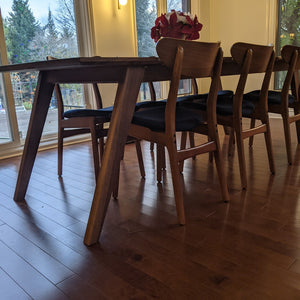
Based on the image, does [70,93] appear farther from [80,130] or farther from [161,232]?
[161,232]

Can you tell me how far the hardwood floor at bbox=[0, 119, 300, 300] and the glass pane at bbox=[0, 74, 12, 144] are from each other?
1049mm

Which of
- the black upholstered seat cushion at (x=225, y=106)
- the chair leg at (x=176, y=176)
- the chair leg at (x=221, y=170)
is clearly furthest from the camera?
the black upholstered seat cushion at (x=225, y=106)

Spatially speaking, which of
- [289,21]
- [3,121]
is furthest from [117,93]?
[289,21]

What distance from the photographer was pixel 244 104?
2195 millimetres

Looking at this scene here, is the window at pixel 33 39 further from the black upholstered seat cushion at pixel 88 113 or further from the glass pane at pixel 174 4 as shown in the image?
the glass pane at pixel 174 4

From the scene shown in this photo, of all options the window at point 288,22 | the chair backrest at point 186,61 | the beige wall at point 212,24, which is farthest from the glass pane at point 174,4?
the chair backrest at point 186,61

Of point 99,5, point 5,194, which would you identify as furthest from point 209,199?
point 99,5

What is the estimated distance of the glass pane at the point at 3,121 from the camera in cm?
306

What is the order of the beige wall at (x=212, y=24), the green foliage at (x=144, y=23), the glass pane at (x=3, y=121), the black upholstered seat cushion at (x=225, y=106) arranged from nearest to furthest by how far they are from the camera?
the black upholstered seat cushion at (x=225, y=106)
the glass pane at (x=3, y=121)
the beige wall at (x=212, y=24)
the green foliage at (x=144, y=23)

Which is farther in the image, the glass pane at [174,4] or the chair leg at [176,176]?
the glass pane at [174,4]

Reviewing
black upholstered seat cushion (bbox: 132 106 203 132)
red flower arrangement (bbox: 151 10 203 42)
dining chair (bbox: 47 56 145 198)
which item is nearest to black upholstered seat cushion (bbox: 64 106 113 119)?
dining chair (bbox: 47 56 145 198)

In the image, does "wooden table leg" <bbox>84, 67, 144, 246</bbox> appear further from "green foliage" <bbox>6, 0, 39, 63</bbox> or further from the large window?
the large window

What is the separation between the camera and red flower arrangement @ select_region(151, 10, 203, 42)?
7.05ft

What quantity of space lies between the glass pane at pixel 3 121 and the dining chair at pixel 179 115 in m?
1.95
